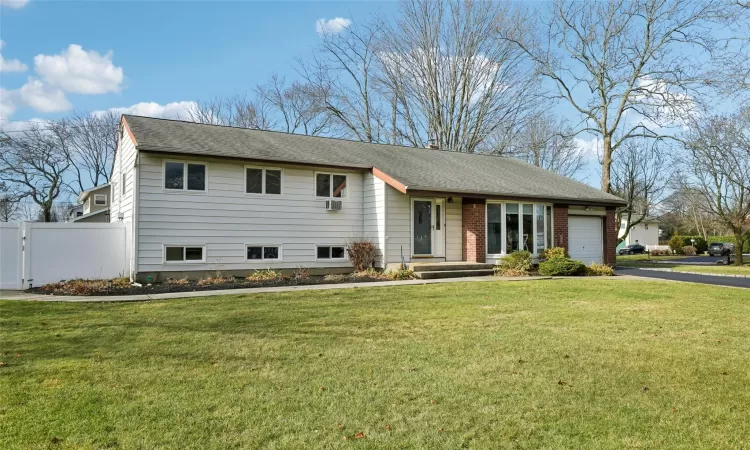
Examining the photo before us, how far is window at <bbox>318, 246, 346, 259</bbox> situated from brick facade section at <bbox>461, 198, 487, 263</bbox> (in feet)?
13.6

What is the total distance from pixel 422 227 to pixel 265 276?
5.33 meters

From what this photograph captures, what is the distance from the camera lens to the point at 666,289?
12.0m

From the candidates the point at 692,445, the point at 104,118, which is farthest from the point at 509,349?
the point at 104,118

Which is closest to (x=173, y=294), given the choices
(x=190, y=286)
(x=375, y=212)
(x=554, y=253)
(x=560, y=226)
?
(x=190, y=286)

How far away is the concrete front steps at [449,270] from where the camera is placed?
14047 mm

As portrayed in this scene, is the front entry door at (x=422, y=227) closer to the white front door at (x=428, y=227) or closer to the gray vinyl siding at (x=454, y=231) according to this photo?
the white front door at (x=428, y=227)

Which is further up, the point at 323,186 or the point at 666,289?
the point at 323,186

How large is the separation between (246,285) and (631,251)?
157 ft

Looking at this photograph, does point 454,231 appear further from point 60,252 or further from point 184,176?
point 60,252

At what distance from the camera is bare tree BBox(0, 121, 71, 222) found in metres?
34.0

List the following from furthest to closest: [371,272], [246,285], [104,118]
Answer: [104,118] → [371,272] → [246,285]

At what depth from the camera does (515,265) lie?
50.1 feet

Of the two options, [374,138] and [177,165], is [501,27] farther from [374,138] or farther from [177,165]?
[177,165]

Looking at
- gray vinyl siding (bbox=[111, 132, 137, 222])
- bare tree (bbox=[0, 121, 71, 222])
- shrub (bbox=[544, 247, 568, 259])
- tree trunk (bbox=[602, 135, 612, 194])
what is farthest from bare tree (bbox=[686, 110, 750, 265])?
bare tree (bbox=[0, 121, 71, 222])
